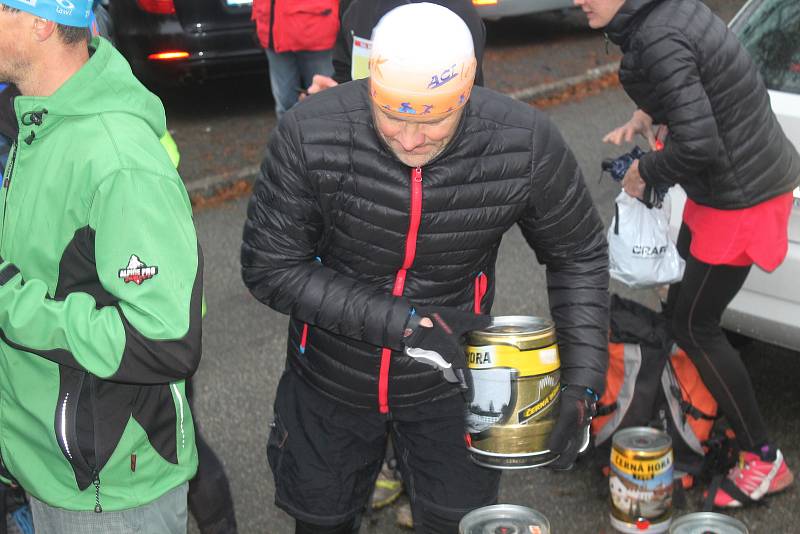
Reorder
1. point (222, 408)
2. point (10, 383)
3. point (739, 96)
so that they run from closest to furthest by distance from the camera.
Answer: point (10, 383) → point (739, 96) → point (222, 408)

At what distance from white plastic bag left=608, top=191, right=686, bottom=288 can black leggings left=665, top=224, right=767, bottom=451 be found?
0.23 ft

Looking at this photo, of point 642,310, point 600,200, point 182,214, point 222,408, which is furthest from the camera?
point 600,200

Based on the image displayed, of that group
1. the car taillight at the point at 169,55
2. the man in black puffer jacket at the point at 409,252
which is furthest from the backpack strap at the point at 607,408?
the car taillight at the point at 169,55

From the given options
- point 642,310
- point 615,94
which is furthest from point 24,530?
point 615,94

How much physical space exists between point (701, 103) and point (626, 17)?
1.22ft

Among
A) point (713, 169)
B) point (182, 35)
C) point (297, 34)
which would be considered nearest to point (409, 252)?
point (713, 169)

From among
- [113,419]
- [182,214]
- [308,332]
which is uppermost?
[182,214]

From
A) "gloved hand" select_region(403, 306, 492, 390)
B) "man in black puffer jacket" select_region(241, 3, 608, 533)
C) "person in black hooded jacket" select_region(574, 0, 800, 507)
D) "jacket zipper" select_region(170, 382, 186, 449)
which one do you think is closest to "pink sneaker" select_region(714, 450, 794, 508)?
"person in black hooded jacket" select_region(574, 0, 800, 507)

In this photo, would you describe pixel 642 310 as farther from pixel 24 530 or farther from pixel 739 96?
pixel 24 530

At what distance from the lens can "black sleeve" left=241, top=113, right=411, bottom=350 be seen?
268 cm

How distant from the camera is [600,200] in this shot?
702cm

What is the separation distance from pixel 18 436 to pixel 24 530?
3.30 feet

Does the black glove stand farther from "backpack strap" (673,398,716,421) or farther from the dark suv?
the dark suv

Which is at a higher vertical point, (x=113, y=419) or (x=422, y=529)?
(x=113, y=419)
